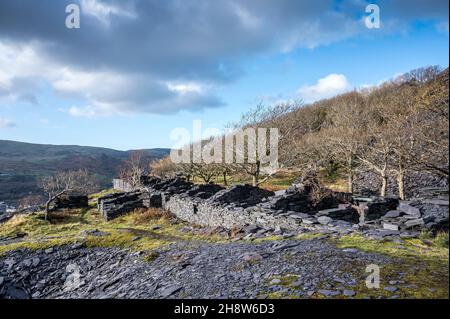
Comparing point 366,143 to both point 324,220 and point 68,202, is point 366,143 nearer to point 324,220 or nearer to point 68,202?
point 324,220

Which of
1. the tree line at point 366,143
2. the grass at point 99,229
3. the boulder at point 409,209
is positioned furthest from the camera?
the tree line at point 366,143

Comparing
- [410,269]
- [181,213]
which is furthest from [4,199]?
[410,269]

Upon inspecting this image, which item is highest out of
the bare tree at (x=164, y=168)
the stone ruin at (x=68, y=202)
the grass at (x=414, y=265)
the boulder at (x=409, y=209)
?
the bare tree at (x=164, y=168)

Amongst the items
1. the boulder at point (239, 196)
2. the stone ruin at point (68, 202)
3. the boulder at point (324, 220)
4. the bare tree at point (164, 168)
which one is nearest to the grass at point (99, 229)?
the stone ruin at point (68, 202)

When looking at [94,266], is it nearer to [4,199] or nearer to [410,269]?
[410,269]

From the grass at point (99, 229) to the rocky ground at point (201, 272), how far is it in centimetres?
69

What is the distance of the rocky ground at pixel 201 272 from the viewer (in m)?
6.63

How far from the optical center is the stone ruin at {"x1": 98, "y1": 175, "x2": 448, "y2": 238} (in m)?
11.1

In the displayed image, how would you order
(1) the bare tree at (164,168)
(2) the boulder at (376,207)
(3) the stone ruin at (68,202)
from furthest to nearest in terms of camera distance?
(1) the bare tree at (164,168) → (3) the stone ruin at (68,202) → (2) the boulder at (376,207)

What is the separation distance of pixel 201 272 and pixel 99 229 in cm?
1087

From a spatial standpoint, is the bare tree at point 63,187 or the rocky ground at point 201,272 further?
the bare tree at point 63,187

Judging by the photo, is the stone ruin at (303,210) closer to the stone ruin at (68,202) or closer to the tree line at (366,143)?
the tree line at (366,143)

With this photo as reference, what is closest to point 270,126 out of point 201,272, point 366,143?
point 366,143

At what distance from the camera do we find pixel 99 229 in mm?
17328
